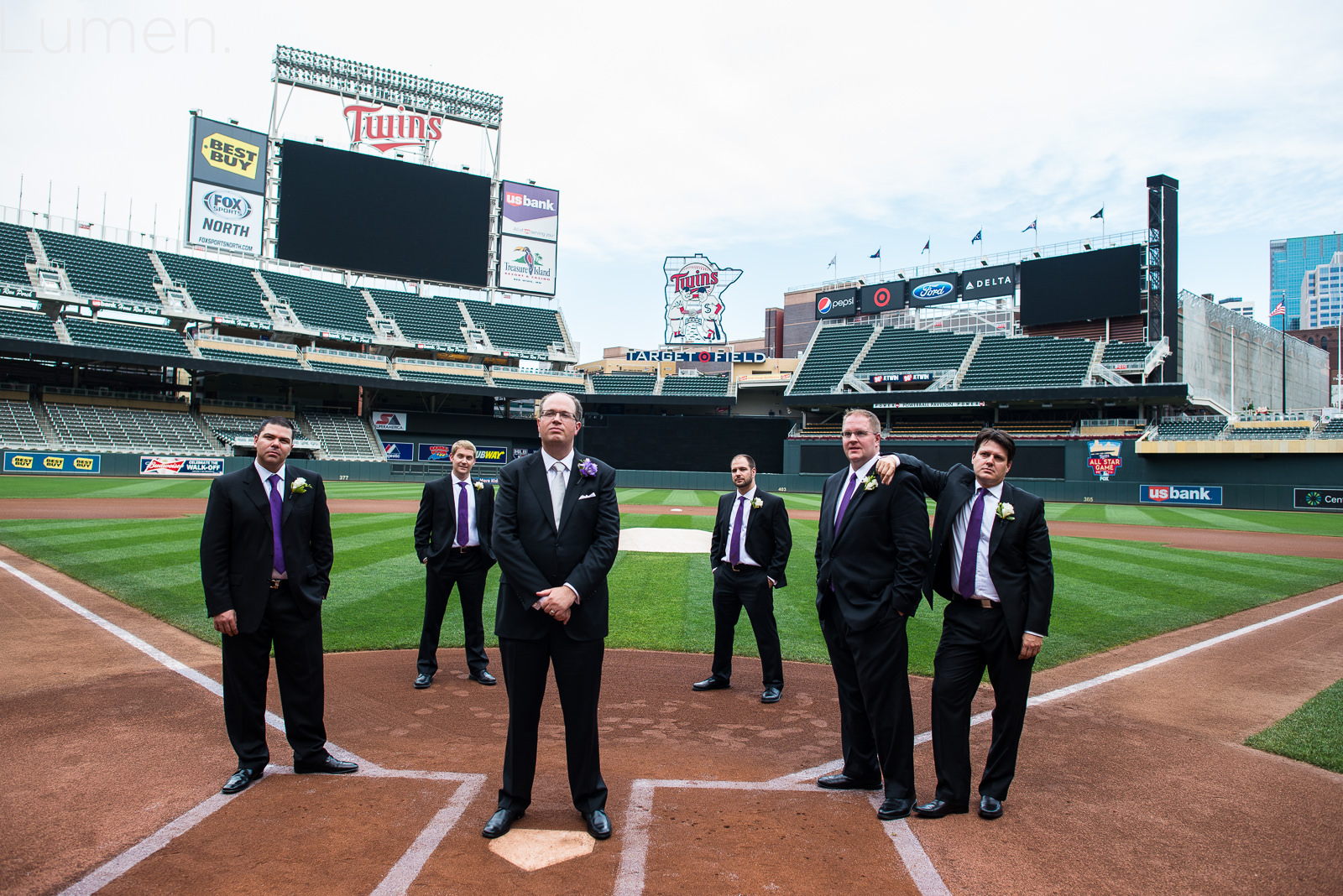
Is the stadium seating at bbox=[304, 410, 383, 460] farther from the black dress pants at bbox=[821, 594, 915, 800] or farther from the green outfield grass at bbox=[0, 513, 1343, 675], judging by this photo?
the black dress pants at bbox=[821, 594, 915, 800]

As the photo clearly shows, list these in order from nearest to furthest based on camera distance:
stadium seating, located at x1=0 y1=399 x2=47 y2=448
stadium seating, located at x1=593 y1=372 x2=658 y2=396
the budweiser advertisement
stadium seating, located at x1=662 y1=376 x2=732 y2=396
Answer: stadium seating, located at x1=0 y1=399 x2=47 y2=448
stadium seating, located at x1=593 y1=372 x2=658 y2=396
stadium seating, located at x1=662 y1=376 x2=732 y2=396
the budweiser advertisement

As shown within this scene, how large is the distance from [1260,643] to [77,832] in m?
10.9

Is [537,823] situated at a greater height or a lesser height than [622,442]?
lesser

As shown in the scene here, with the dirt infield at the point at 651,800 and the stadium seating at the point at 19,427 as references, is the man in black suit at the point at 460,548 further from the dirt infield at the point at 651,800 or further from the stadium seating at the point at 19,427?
the stadium seating at the point at 19,427

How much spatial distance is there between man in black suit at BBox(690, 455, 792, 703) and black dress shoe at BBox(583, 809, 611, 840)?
2686 millimetres

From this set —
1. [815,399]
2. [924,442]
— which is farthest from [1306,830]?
Answer: [815,399]

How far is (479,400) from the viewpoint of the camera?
171 ft

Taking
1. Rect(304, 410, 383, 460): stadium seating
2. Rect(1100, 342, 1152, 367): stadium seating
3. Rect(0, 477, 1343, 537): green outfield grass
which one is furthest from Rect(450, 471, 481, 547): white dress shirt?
Rect(1100, 342, 1152, 367): stadium seating

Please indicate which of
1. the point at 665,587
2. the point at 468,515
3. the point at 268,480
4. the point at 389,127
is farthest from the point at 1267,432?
the point at 389,127

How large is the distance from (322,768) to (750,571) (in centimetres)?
352

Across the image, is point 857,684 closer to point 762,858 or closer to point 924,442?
point 762,858

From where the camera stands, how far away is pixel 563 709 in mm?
3895

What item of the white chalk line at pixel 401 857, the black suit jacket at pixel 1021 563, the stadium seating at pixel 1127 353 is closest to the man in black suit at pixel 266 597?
the white chalk line at pixel 401 857

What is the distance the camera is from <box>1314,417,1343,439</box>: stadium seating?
3362 centimetres
